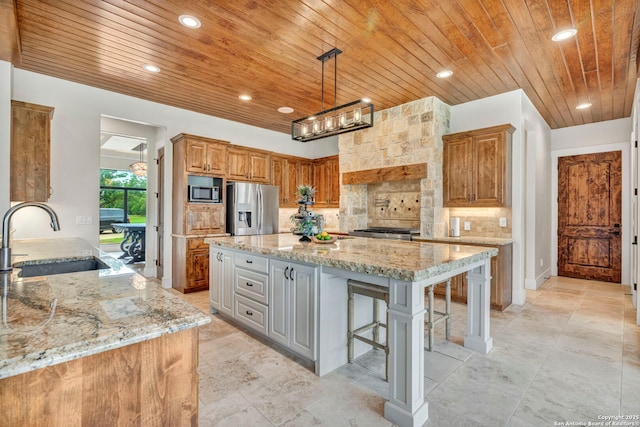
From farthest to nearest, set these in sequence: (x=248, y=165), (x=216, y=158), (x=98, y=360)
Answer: (x=248, y=165), (x=216, y=158), (x=98, y=360)

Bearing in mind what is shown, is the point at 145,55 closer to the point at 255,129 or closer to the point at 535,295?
the point at 255,129

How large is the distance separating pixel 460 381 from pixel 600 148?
5607mm

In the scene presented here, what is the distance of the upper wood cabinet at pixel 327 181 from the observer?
6.20 meters

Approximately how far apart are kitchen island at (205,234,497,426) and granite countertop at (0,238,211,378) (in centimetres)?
119

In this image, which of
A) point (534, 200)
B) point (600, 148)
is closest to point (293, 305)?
point (534, 200)

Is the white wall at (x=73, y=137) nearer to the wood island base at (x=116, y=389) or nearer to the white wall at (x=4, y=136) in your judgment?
the white wall at (x=4, y=136)

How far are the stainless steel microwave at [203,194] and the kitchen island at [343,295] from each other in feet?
5.25

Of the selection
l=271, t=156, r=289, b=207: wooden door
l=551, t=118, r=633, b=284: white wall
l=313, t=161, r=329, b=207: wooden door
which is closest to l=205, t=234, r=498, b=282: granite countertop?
l=271, t=156, r=289, b=207: wooden door

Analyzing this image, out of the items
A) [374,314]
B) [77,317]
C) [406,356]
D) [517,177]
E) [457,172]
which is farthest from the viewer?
[457,172]

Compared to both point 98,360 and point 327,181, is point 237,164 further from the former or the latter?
point 98,360

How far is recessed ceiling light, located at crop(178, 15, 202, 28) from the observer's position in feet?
8.45

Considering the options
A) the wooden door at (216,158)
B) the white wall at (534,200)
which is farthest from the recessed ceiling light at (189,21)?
the white wall at (534,200)

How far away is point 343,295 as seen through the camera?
2494 millimetres

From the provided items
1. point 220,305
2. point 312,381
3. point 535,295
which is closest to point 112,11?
point 220,305
